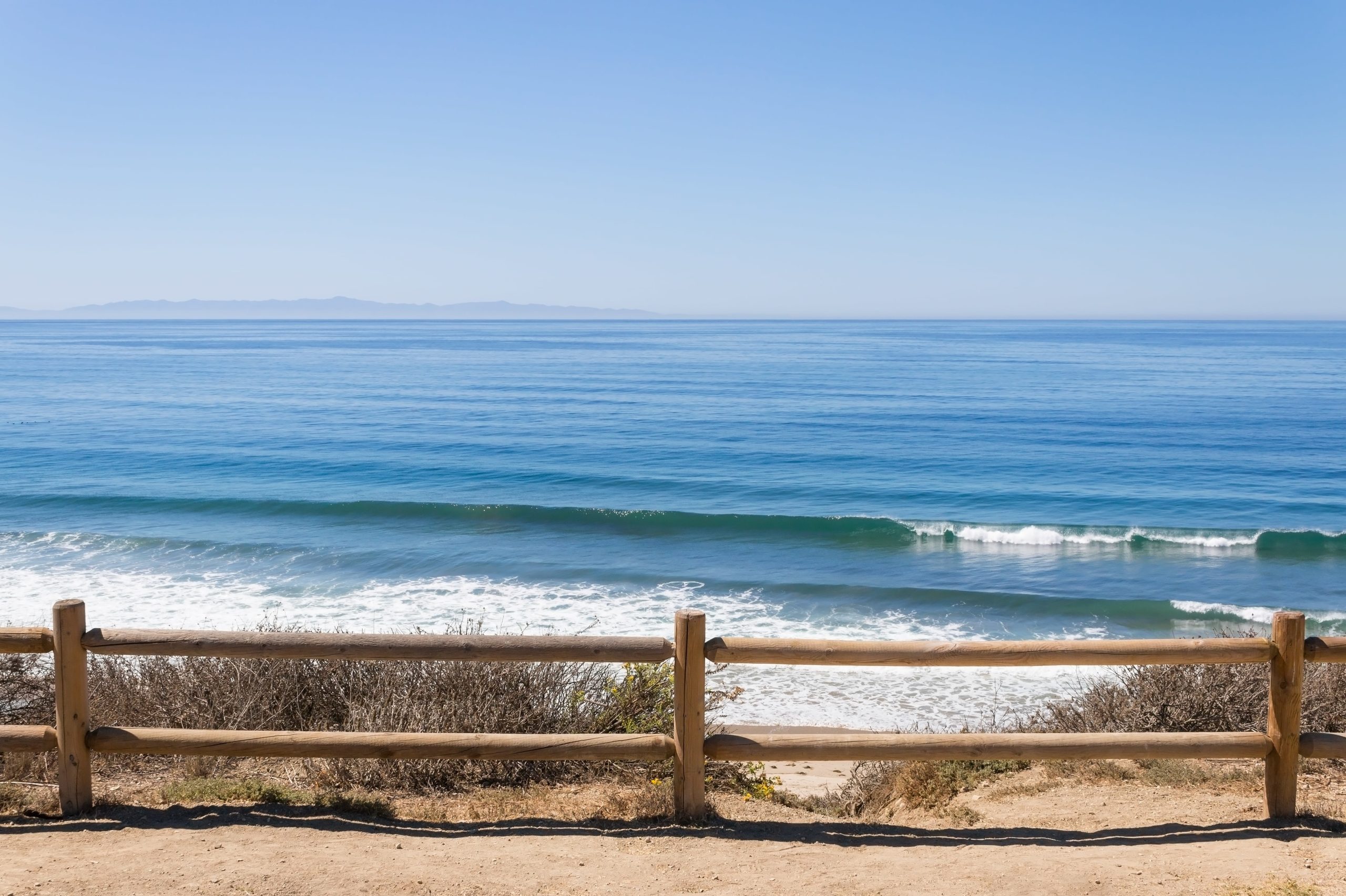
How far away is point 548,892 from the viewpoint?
5.10m

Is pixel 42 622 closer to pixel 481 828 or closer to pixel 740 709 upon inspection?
pixel 740 709

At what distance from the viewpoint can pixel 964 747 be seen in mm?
5738

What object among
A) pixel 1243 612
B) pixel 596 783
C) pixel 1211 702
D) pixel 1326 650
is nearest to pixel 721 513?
pixel 1243 612

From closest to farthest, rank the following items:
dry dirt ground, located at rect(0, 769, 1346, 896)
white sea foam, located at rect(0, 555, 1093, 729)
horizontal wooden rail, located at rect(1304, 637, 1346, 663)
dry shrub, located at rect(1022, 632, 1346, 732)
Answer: dry dirt ground, located at rect(0, 769, 1346, 896), horizontal wooden rail, located at rect(1304, 637, 1346, 663), dry shrub, located at rect(1022, 632, 1346, 732), white sea foam, located at rect(0, 555, 1093, 729)

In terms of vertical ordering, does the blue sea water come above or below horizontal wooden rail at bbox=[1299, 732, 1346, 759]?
below

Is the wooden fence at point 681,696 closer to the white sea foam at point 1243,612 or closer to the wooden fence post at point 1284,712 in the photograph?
the wooden fence post at point 1284,712

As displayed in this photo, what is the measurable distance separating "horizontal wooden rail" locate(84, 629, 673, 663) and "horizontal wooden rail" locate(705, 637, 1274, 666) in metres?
0.50

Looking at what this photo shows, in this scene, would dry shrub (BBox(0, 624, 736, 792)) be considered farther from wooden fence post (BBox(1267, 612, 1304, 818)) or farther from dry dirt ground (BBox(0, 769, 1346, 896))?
wooden fence post (BBox(1267, 612, 1304, 818))

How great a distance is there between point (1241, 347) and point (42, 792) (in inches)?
4640

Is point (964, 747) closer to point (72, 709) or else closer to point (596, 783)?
point (596, 783)

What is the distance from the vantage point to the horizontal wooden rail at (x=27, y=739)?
5762 millimetres

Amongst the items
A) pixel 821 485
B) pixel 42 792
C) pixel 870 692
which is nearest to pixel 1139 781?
pixel 870 692

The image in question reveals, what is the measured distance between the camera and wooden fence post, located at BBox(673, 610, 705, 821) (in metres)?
5.64

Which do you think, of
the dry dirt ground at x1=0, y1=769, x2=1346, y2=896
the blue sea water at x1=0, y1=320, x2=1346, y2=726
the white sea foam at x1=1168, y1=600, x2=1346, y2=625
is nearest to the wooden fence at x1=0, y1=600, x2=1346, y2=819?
the dry dirt ground at x1=0, y1=769, x2=1346, y2=896
